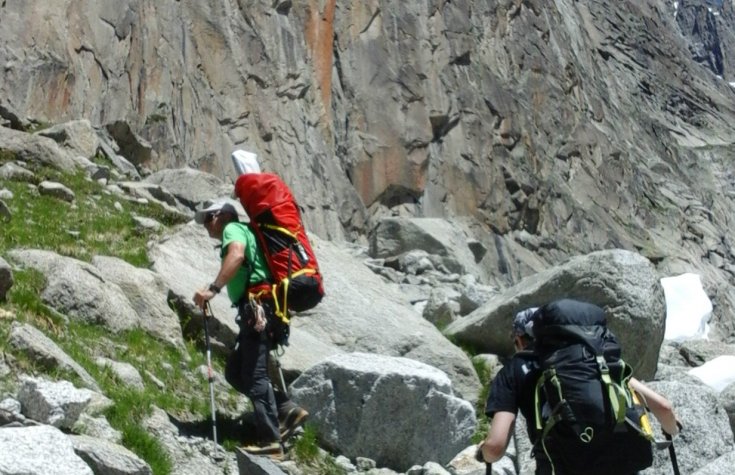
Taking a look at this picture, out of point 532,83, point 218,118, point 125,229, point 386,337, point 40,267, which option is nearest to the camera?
point 40,267

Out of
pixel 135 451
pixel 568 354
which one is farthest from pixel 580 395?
pixel 135 451

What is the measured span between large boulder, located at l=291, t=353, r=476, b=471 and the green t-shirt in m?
1.44

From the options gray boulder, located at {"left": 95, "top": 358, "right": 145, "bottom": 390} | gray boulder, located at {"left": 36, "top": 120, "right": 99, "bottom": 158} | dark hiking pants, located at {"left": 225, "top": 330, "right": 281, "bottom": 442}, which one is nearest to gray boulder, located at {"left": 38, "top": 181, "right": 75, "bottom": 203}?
gray boulder, located at {"left": 36, "top": 120, "right": 99, "bottom": 158}

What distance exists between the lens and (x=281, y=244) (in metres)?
9.29

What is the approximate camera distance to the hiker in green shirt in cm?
903

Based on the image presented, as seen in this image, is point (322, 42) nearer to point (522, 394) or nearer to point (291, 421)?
point (291, 421)

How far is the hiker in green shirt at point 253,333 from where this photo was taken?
903 cm

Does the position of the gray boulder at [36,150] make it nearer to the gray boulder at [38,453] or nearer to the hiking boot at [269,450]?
the hiking boot at [269,450]

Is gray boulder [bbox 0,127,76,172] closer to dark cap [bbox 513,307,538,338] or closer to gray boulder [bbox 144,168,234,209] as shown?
gray boulder [bbox 144,168,234,209]

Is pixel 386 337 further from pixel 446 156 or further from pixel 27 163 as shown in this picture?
pixel 446 156

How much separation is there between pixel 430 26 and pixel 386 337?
104ft

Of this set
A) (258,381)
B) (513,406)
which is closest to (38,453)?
(513,406)

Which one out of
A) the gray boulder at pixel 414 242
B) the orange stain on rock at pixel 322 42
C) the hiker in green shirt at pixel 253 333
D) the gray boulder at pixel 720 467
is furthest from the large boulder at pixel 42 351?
the orange stain on rock at pixel 322 42

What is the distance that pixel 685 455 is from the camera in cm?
1148
